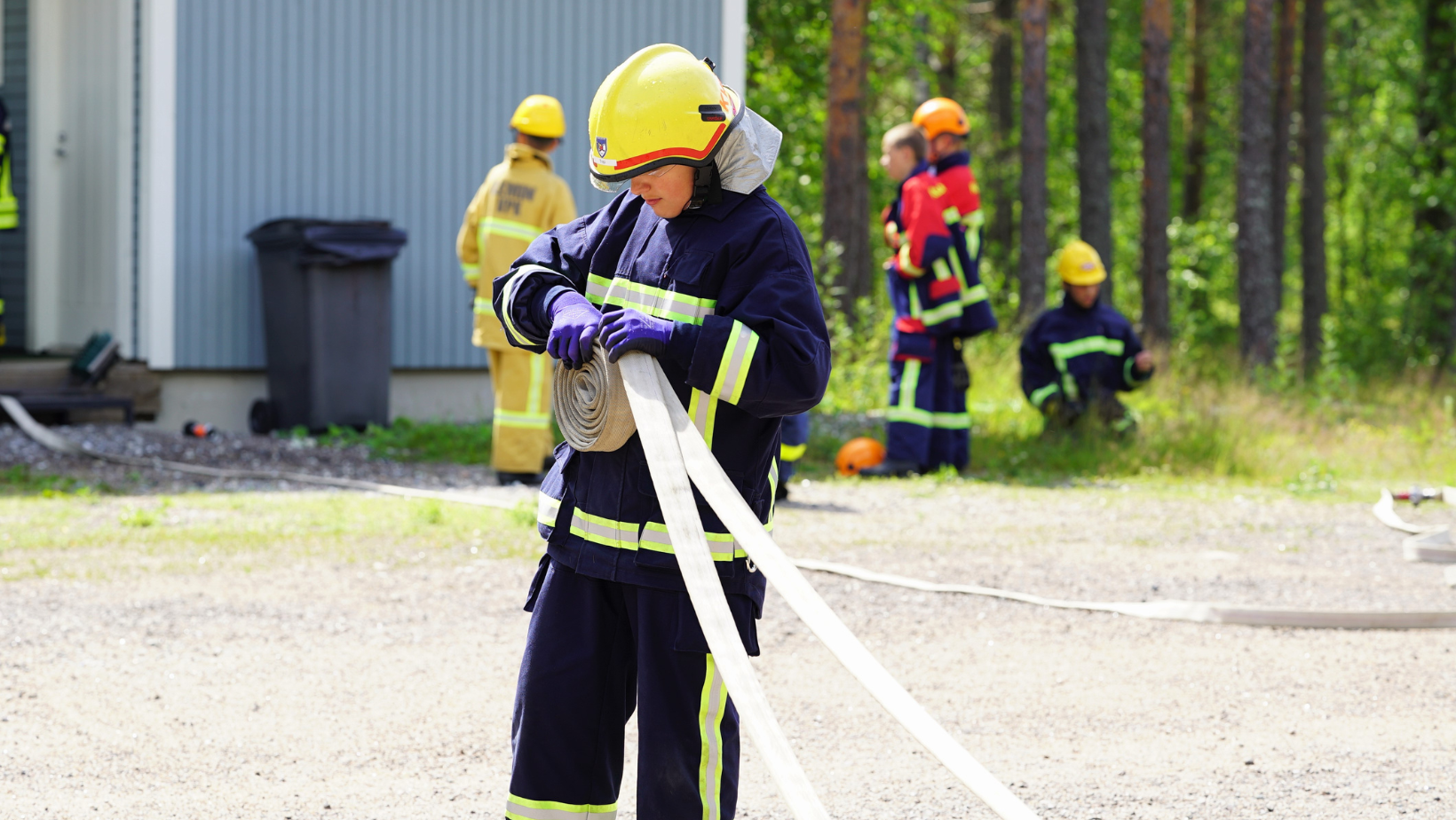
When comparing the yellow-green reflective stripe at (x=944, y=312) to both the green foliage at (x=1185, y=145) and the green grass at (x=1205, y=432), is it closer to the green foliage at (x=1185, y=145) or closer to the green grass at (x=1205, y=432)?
the green grass at (x=1205, y=432)

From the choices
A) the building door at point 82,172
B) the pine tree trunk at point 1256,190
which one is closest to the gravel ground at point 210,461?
the building door at point 82,172

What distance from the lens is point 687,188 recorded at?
2.70 metres

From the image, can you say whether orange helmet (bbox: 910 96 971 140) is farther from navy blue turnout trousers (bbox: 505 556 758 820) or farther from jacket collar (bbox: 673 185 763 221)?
navy blue turnout trousers (bbox: 505 556 758 820)

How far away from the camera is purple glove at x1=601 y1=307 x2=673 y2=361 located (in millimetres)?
2555

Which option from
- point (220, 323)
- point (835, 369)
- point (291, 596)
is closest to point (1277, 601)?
point (291, 596)

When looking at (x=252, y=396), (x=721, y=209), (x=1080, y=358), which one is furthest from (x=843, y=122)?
(x=721, y=209)

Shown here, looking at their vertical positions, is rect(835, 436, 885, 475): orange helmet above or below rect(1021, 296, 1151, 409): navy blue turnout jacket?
below

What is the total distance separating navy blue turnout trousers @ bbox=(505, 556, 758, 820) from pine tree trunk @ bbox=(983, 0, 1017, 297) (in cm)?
2234

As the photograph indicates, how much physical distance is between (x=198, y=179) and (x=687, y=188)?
874 cm

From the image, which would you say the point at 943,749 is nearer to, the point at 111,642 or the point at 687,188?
the point at 687,188

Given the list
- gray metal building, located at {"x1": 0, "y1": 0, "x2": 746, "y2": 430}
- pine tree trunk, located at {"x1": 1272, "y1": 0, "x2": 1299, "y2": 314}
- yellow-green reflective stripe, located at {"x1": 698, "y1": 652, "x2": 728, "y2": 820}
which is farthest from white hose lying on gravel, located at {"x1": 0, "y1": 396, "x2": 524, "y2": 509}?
pine tree trunk, located at {"x1": 1272, "y1": 0, "x2": 1299, "y2": 314}

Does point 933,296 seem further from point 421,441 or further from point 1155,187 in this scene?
point 1155,187

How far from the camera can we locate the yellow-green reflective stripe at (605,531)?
2.67 meters

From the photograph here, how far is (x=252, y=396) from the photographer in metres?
10.9
